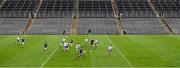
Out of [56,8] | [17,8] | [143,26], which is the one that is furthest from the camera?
[56,8]

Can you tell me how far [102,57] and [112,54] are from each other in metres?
3.92

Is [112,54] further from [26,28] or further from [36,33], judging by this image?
[26,28]

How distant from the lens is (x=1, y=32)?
332ft

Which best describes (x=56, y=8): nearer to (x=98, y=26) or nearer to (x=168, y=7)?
(x=98, y=26)

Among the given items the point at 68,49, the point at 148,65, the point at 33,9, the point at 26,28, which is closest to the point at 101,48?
the point at 68,49

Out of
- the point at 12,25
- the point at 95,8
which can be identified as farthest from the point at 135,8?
the point at 12,25

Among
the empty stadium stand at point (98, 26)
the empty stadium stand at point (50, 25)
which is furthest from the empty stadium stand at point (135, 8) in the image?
the empty stadium stand at point (50, 25)

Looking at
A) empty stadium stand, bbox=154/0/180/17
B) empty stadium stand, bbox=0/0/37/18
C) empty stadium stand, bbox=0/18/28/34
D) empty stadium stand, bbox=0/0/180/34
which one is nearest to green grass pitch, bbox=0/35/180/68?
empty stadium stand, bbox=0/18/28/34

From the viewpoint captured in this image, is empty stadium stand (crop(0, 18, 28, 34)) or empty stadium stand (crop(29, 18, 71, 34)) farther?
empty stadium stand (crop(29, 18, 71, 34))

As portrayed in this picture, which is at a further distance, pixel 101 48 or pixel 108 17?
pixel 108 17

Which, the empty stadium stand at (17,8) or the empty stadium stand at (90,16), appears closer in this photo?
the empty stadium stand at (90,16)

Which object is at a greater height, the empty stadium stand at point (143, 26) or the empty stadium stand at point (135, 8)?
the empty stadium stand at point (135, 8)

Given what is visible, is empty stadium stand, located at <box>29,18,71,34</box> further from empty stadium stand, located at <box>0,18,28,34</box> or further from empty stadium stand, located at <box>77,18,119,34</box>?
empty stadium stand, located at <box>77,18,119,34</box>

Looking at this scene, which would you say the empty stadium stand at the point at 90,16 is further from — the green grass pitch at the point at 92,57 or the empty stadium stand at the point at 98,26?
the green grass pitch at the point at 92,57
